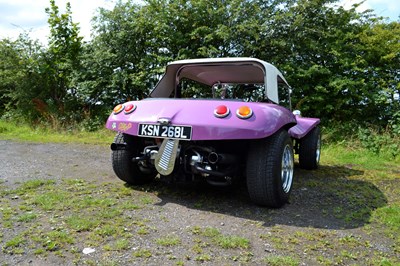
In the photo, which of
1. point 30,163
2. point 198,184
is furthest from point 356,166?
point 30,163

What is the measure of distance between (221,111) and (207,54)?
725 cm

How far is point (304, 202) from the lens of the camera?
405 cm

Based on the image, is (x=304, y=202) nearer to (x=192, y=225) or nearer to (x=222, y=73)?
(x=192, y=225)

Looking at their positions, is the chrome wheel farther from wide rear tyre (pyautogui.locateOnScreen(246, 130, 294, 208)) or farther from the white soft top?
the white soft top

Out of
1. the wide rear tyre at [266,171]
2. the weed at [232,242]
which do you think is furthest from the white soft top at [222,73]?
the weed at [232,242]

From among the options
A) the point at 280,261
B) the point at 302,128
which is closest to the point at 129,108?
the point at 280,261

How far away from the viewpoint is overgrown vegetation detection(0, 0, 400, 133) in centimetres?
948

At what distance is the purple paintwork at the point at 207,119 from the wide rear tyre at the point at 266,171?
220mm

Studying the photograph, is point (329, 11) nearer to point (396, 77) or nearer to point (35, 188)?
point (396, 77)

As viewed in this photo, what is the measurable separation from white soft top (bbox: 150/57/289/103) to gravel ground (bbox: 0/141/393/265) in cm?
130

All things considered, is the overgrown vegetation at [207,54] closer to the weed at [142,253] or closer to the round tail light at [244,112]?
the round tail light at [244,112]

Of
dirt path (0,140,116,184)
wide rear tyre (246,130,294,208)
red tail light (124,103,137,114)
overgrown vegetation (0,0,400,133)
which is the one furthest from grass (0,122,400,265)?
overgrown vegetation (0,0,400,133)

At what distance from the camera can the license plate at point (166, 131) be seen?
11.4 ft

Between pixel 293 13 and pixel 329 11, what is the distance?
1111 mm
